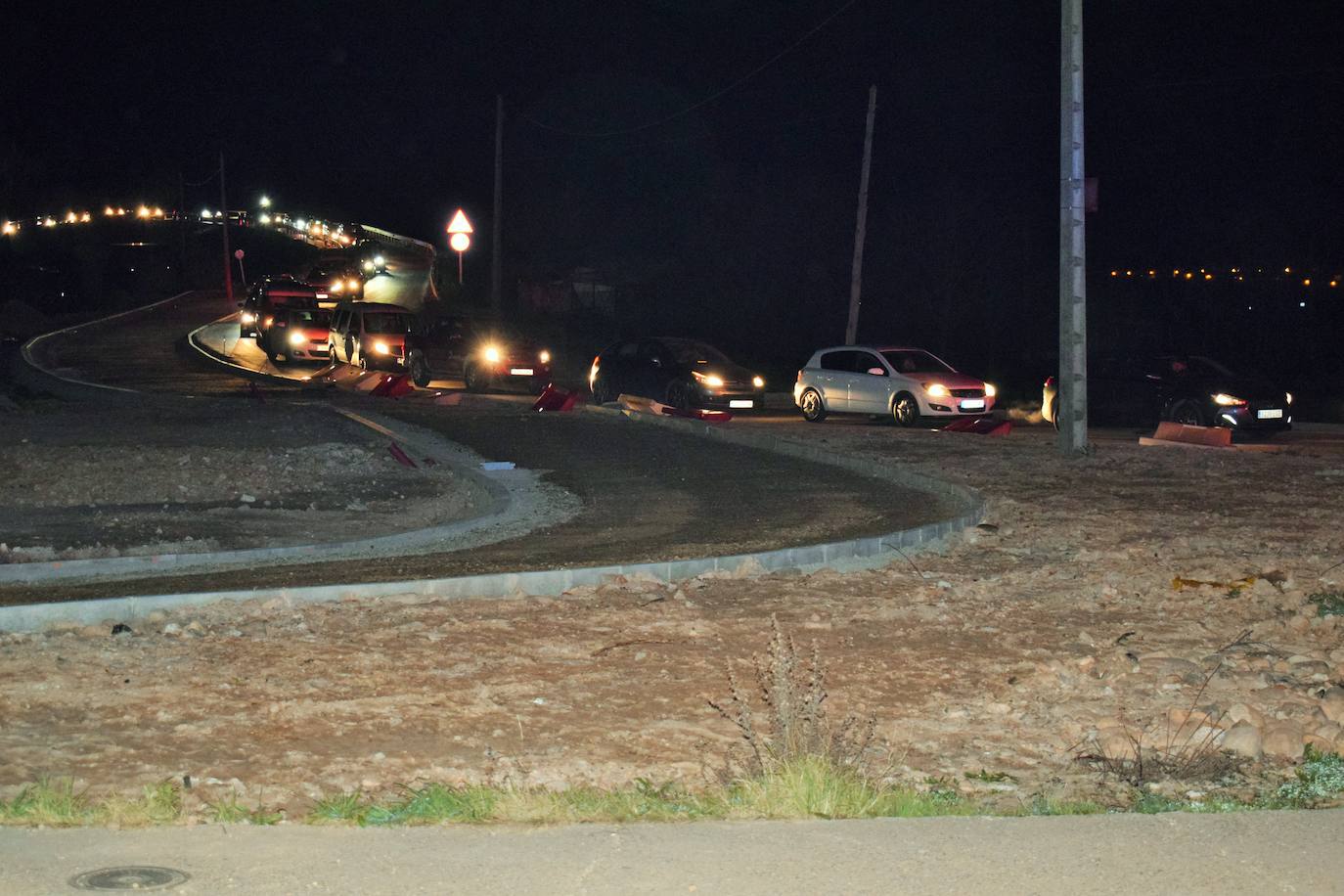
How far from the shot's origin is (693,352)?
27.6 meters

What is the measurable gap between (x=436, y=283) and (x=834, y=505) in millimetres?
51004

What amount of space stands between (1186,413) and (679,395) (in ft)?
29.0

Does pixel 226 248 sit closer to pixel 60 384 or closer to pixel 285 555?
pixel 60 384

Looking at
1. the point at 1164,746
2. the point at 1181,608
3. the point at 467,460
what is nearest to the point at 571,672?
the point at 1164,746

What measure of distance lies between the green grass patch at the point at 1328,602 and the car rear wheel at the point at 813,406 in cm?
1693

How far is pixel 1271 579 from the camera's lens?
1049cm

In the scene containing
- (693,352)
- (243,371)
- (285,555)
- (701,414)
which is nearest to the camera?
(285,555)

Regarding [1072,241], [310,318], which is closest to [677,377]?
[1072,241]

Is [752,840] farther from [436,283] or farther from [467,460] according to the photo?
[436,283]

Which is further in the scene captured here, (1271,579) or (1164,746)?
(1271,579)

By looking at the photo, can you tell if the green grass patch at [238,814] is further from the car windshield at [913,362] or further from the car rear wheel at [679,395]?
the car windshield at [913,362]

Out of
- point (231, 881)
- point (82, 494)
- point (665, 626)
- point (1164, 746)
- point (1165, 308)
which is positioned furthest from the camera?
point (1165, 308)

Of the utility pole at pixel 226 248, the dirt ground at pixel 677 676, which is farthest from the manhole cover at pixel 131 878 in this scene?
the utility pole at pixel 226 248

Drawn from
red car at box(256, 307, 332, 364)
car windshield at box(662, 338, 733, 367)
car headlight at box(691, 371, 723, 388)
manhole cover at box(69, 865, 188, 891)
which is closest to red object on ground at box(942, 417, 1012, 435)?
car headlight at box(691, 371, 723, 388)
